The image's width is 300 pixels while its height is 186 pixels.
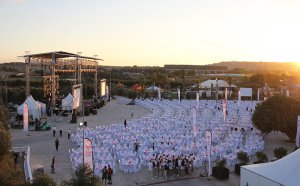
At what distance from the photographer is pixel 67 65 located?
47.4 m

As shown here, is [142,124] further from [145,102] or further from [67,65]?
[145,102]

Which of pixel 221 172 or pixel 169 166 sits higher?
pixel 169 166

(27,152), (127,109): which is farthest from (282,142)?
(127,109)

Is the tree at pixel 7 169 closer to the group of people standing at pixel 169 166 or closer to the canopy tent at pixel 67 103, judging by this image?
the group of people standing at pixel 169 166

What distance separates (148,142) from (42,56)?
77.3ft

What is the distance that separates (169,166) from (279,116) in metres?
12.3

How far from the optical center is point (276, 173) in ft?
47.9

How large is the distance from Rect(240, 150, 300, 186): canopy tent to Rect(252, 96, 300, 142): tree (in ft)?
42.8

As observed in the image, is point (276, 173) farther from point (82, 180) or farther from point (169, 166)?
point (82, 180)

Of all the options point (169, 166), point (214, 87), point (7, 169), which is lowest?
point (169, 166)

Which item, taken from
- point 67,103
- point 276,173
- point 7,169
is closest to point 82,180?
point 7,169

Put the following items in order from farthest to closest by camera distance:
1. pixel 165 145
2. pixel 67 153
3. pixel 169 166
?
1. pixel 165 145
2. pixel 67 153
3. pixel 169 166

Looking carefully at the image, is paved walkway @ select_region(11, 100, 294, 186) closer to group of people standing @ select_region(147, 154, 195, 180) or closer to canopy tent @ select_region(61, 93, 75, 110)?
group of people standing @ select_region(147, 154, 195, 180)

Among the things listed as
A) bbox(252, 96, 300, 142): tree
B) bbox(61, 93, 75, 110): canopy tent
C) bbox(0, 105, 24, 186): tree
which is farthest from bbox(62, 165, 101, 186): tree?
bbox(61, 93, 75, 110): canopy tent
